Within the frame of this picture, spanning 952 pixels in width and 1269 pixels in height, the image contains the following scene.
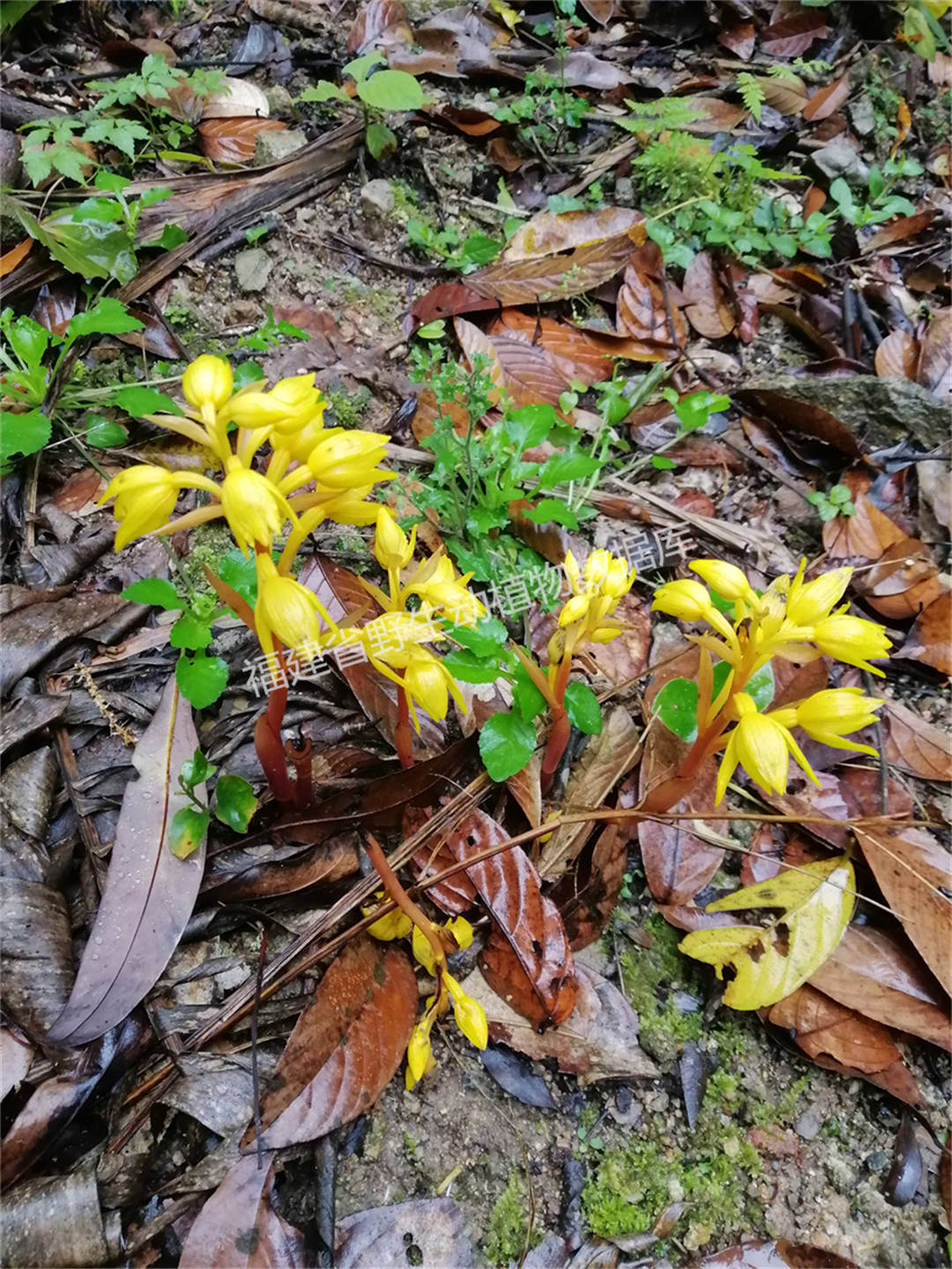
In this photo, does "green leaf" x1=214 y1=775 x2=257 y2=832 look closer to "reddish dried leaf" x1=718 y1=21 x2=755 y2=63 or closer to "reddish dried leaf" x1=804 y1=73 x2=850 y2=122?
"reddish dried leaf" x1=804 y1=73 x2=850 y2=122

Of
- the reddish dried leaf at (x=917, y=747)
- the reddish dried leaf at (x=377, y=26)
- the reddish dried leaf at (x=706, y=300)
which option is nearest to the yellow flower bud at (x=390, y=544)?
the reddish dried leaf at (x=917, y=747)

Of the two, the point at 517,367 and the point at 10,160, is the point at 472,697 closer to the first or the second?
the point at 517,367

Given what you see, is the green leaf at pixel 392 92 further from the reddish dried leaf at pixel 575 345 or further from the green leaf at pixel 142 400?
the green leaf at pixel 142 400

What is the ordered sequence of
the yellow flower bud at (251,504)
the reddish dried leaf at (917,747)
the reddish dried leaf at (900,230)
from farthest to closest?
the reddish dried leaf at (900,230) < the reddish dried leaf at (917,747) < the yellow flower bud at (251,504)

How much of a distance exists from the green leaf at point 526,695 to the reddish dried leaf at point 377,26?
2.94 m

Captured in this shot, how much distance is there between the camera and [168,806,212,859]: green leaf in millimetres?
1596

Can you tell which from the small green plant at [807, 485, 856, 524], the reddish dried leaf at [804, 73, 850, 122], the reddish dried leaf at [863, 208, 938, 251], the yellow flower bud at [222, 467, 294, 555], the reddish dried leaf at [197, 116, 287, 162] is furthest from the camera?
the reddish dried leaf at [804, 73, 850, 122]

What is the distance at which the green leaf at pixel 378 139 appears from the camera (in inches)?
114

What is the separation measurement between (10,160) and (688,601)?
265cm

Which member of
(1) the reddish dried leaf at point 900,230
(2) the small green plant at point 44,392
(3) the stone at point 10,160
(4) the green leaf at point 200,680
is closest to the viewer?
(4) the green leaf at point 200,680

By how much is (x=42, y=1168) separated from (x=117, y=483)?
1138mm

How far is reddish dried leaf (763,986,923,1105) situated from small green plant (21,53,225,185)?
9.88 feet

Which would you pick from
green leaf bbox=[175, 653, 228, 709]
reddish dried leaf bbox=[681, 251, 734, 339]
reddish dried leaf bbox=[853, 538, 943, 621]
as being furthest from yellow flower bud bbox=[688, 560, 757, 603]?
reddish dried leaf bbox=[681, 251, 734, 339]

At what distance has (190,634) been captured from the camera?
1551mm
